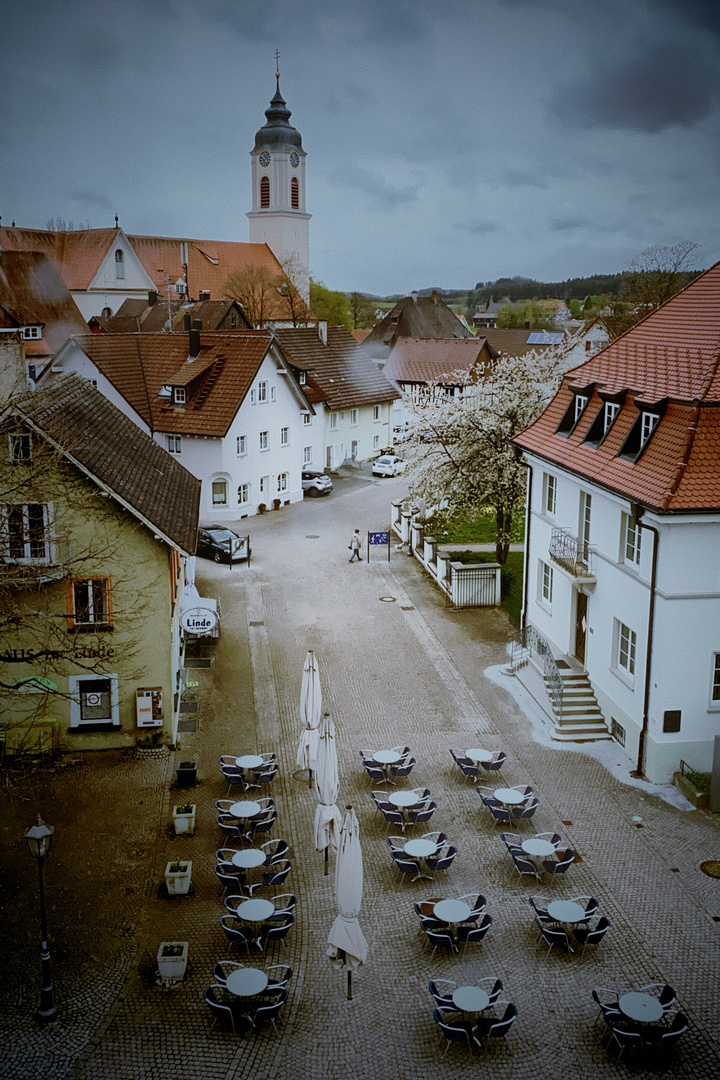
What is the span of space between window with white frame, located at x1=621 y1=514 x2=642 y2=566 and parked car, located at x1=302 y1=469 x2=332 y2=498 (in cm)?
3184

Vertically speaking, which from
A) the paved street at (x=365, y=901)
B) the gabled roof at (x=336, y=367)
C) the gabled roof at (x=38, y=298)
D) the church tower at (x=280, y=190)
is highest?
the church tower at (x=280, y=190)

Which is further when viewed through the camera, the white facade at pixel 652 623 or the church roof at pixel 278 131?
the church roof at pixel 278 131

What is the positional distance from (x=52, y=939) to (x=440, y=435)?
25.9 metres

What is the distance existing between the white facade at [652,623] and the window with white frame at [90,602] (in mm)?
11231

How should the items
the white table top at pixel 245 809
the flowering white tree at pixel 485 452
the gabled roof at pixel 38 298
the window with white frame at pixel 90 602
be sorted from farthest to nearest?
the gabled roof at pixel 38 298
the flowering white tree at pixel 485 452
the window with white frame at pixel 90 602
the white table top at pixel 245 809

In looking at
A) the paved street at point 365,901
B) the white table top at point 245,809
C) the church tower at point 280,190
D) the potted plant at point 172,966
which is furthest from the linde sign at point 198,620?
the church tower at point 280,190

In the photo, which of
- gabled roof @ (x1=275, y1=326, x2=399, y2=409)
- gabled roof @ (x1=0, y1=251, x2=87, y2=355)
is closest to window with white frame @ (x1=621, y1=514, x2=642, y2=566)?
gabled roof @ (x1=275, y1=326, x2=399, y2=409)

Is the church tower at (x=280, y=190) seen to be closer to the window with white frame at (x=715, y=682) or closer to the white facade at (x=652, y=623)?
the white facade at (x=652, y=623)

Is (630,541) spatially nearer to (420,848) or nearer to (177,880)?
(420,848)

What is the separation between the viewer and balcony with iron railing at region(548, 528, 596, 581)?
2425 centimetres

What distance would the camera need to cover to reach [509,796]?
19.6 meters

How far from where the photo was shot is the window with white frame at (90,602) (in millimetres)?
21781

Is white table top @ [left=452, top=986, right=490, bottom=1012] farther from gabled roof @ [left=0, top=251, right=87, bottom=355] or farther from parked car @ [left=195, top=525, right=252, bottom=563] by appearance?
gabled roof @ [left=0, top=251, right=87, bottom=355]

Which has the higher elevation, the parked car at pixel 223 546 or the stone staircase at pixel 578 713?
the parked car at pixel 223 546
